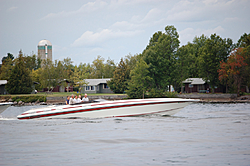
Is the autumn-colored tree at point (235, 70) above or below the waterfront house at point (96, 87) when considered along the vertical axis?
above

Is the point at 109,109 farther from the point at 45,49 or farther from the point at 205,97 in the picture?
the point at 45,49

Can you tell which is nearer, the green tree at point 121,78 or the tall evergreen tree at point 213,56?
the tall evergreen tree at point 213,56

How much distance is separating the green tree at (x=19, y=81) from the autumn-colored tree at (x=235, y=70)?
41.3 metres

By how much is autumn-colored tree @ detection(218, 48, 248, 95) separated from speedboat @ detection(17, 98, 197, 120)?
4164cm

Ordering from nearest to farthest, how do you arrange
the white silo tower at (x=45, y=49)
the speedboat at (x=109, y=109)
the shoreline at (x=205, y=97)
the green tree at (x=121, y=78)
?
1. the speedboat at (x=109, y=109)
2. the shoreline at (x=205, y=97)
3. the green tree at (x=121, y=78)
4. the white silo tower at (x=45, y=49)

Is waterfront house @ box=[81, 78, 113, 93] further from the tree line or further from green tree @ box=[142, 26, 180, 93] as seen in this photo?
green tree @ box=[142, 26, 180, 93]

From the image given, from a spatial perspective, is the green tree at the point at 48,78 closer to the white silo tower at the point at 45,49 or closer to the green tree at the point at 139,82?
the green tree at the point at 139,82

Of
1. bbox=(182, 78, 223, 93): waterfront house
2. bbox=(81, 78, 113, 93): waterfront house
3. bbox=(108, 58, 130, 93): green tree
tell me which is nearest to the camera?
bbox=(108, 58, 130, 93): green tree

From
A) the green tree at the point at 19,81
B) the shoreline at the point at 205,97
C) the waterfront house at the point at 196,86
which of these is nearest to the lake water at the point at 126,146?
the shoreline at the point at 205,97

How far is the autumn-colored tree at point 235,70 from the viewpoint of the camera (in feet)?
185

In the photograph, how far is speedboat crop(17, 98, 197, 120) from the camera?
18781 mm

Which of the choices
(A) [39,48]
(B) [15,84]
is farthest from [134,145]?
(A) [39,48]

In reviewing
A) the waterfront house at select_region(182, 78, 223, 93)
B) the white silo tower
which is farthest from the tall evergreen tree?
the white silo tower

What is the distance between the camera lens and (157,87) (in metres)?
61.6
